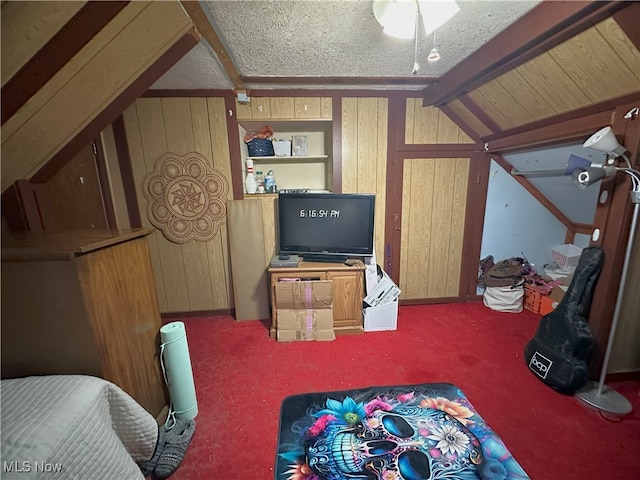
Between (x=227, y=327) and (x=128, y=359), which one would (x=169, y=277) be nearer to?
(x=227, y=327)

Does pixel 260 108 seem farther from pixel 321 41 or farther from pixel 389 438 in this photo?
pixel 389 438

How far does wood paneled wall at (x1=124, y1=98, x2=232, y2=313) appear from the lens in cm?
245

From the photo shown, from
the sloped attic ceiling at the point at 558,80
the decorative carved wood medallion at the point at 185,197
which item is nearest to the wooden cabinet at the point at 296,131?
the decorative carved wood medallion at the point at 185,197

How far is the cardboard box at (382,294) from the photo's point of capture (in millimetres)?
2498

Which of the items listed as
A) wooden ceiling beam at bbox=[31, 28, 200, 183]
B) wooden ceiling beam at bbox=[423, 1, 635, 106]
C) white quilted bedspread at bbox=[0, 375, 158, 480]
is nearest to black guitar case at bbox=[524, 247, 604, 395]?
wooden ceiling beam at bbox=[423, 1, 635, 106]

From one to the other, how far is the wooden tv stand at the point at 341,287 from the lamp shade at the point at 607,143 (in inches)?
68.0

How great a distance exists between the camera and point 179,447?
4.42 ft

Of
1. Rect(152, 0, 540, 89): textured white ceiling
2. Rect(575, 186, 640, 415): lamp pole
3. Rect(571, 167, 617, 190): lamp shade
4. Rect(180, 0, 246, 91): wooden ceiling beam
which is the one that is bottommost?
Rect(575, 186, 640, 415): lamp pole

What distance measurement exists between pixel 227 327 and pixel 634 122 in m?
3.43

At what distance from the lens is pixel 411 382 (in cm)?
184

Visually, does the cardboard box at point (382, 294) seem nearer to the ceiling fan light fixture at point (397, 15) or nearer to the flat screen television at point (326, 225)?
the flat screen television at point (326, 225)

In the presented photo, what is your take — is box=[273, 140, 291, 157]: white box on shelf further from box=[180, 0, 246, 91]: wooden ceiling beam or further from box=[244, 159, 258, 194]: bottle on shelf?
box=[180, 0, 246, 91]: wooden ceiling beam

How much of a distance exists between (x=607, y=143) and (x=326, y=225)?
1.98 m

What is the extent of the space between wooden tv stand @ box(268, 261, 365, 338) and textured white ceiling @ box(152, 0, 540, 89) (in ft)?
5.59
